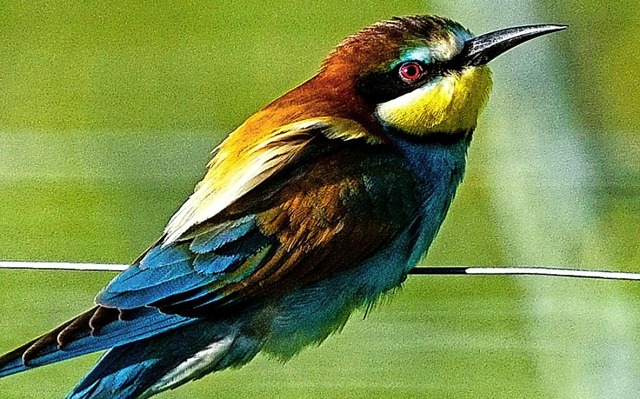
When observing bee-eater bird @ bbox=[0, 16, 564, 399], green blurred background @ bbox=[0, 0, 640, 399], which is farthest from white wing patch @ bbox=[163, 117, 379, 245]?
green blurred background @ bbox=[0, 0, 640, 399]

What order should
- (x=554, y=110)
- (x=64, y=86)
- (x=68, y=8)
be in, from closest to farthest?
(x=554, y=110) → (x=64, y=86) → (x=68, y=8)

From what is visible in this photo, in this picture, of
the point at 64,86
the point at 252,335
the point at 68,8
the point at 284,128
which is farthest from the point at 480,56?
the point at 68,8

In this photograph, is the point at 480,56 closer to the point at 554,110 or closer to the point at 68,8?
the point at 554,110

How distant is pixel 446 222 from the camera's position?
2.71 meters

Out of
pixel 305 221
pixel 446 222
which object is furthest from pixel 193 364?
pixel 446 222

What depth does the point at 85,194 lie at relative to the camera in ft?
9.61

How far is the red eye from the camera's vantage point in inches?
47.9

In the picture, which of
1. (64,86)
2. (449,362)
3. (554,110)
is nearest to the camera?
(449,362)

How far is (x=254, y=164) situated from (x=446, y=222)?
154cm

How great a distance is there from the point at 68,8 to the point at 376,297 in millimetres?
2483

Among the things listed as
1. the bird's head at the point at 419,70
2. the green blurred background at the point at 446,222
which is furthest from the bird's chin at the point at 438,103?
the green blurred background at the point at 446,222

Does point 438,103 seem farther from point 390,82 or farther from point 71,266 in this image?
point 71,266

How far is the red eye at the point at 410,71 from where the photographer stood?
1217 mm

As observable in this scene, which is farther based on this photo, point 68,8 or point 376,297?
point 68,8
